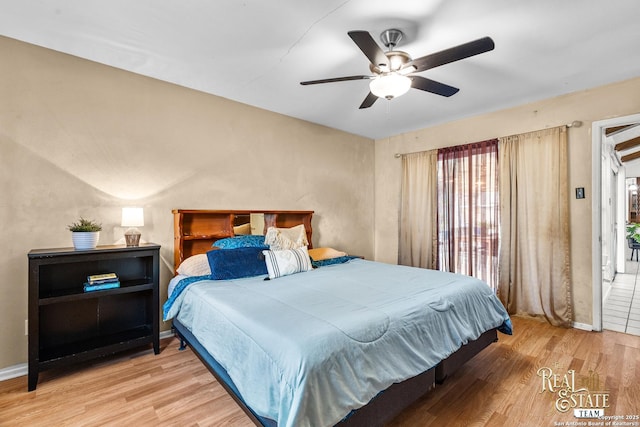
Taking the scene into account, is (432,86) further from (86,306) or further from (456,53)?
(86,306)

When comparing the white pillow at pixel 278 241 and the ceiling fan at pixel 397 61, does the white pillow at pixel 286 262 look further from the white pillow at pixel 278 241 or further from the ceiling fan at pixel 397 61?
the ceiling fan at pixel 397 61

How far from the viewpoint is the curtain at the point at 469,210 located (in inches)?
153

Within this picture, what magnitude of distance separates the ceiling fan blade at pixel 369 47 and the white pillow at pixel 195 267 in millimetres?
2295

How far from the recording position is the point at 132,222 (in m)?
2.61

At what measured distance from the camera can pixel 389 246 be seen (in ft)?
16.8

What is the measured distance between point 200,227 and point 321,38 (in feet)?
7.51

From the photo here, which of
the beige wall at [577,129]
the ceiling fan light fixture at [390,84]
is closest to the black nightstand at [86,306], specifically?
the ceiling fan light fixture at [390,84]

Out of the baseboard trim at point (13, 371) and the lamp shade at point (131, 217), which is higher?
the lamp shade at point (131, 217)

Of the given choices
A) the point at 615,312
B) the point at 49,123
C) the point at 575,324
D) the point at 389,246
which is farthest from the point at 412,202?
the point at 49,123

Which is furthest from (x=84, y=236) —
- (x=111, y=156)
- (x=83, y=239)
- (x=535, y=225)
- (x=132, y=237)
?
(x=535, y=225)

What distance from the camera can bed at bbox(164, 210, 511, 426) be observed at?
134 cm

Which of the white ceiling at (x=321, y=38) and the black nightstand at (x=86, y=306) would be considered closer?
the white ceiling at (x=321, y=38)

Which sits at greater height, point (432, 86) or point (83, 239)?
point (432, 86)

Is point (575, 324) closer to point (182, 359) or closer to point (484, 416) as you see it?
point (484, 416)
